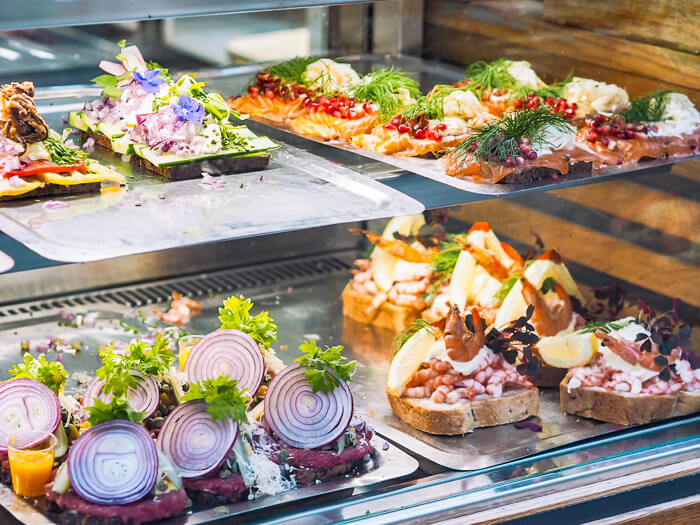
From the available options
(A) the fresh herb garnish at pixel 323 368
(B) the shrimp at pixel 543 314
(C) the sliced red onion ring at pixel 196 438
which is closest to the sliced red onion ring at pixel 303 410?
(A) the fresh herb garnish at pixel 323 368

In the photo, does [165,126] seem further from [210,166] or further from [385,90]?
[385,90]

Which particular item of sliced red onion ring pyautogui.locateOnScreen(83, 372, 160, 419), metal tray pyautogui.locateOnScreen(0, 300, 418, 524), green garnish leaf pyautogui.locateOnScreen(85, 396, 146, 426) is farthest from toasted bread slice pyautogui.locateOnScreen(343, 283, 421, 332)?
green garnish leaf pyautogui.locateOnScreen(85, 396, 146, 426)

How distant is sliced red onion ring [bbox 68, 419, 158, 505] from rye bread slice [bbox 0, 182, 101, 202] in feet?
1.46

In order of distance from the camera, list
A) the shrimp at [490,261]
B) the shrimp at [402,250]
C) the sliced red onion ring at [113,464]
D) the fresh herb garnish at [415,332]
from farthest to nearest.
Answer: the shrimp at [402,250]
the shrimp at [490,261]
the fresh herb garnish at [415,332]
the sliced red onion ring at [113,464]

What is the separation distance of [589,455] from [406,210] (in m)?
0.73

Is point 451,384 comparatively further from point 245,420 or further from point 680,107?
point 680,107

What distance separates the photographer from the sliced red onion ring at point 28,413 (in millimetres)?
2113

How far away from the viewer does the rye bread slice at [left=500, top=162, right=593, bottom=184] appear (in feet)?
7.65

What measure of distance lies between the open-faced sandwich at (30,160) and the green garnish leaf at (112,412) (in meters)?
0.41

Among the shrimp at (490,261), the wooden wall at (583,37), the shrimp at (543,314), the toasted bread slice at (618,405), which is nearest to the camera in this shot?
the toasted bread slice at (618,405)

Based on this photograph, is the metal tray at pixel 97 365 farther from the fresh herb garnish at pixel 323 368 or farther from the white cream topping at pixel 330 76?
the white cream topping at pixel 330 76

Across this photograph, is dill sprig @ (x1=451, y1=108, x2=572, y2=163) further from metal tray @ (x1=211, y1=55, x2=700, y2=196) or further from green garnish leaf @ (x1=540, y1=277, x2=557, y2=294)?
green garnish leaf @ (x1=540, y1=277, x2=557, y2=294)

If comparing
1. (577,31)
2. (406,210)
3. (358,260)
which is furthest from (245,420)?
(577,31)

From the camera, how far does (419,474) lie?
2271mm
